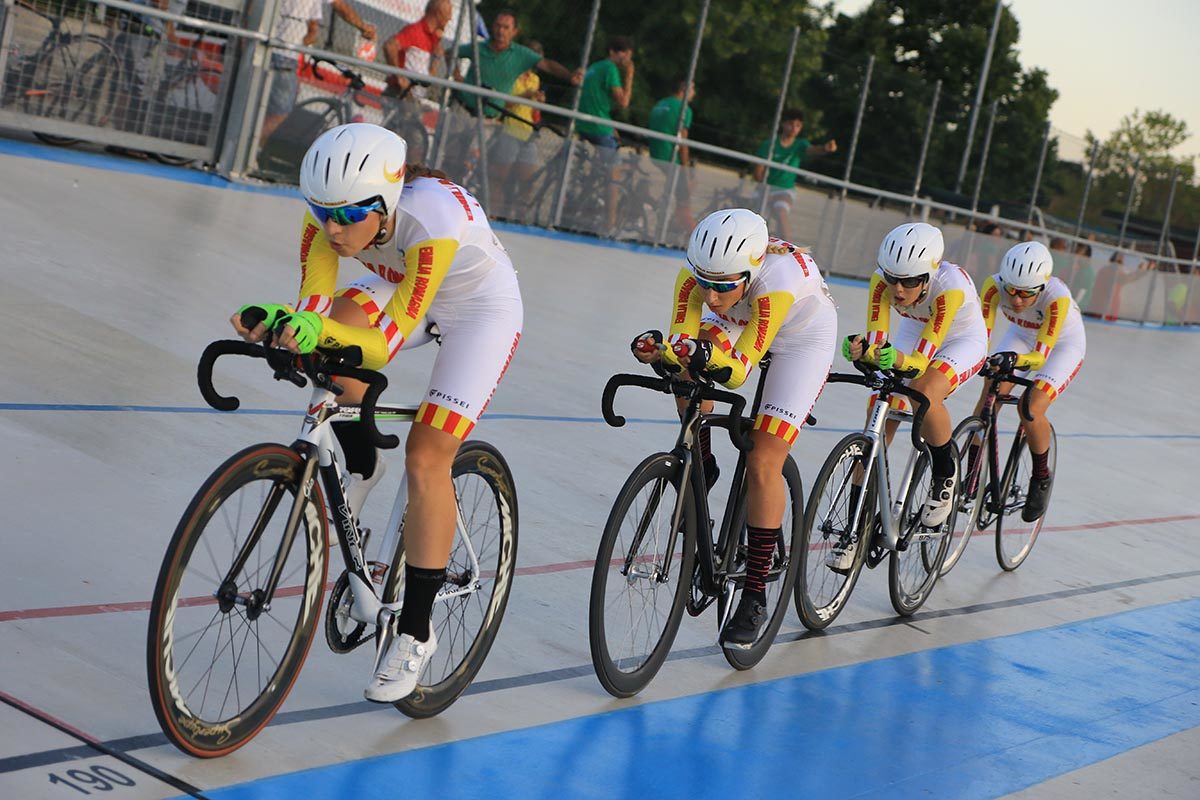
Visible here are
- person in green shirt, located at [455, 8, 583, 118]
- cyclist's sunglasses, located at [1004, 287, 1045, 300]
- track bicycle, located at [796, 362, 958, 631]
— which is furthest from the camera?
person in green shirt, located at [455, 8, 583, 118]

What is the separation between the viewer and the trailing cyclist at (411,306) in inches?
132

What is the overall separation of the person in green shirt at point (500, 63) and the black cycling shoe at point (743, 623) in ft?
33.3

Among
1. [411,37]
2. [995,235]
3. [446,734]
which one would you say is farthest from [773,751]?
[995,235]

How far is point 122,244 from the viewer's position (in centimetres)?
903

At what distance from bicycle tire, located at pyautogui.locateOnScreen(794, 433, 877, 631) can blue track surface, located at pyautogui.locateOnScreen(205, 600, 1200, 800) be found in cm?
28

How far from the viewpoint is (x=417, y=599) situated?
365cm

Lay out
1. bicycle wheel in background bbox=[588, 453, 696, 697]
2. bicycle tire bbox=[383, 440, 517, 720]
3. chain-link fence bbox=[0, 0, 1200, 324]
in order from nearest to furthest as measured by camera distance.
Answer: bicycle tire bbox=[383, 440, 517, 720]
bicycle wheel in background bbox=[588, 453, 696, 697]
chain-link fence bbox=[0, 0, 1200, 324]

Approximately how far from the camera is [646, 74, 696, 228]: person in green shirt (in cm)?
1670

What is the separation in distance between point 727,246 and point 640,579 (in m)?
1.04

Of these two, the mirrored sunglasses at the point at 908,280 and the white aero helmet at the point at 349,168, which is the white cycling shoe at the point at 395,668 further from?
the mirrored sunglasses at the point at 908,280

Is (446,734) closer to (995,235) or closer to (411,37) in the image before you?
(411,37)

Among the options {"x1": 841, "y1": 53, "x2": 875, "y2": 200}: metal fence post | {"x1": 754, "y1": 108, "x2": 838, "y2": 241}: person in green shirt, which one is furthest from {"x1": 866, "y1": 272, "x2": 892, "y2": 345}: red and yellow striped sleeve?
{"x1": 841, "y1": 53, "x2": 875, "y2": 200}: metal fence post

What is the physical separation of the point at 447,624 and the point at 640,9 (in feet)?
110

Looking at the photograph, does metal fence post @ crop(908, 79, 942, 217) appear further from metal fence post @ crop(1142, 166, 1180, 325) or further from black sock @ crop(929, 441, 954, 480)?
black sock @ crop(929, 441, 954, 480)
